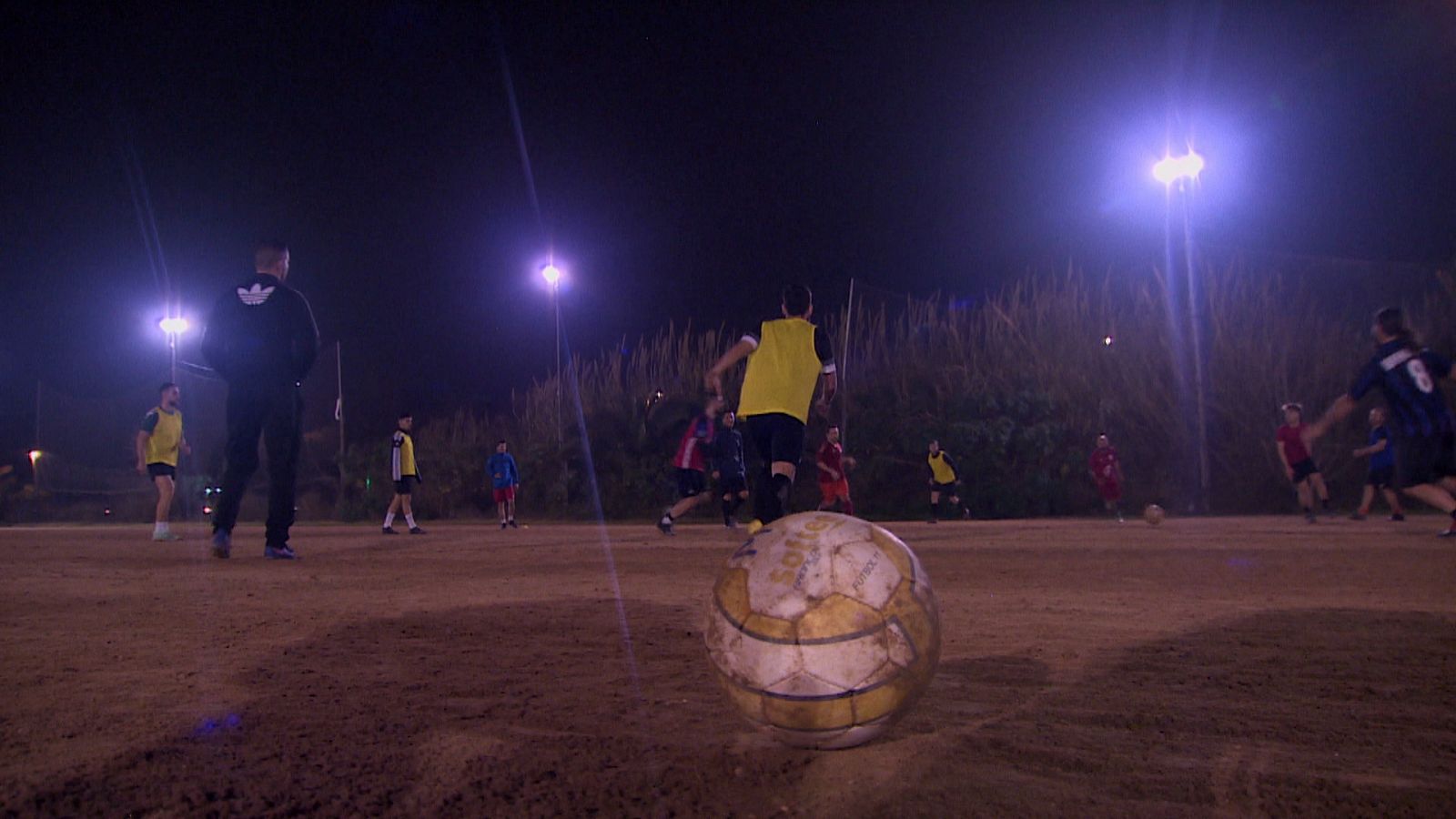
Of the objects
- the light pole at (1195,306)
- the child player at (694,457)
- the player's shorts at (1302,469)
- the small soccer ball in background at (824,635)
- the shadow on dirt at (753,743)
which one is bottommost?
the shadow on dirt at (753,743)

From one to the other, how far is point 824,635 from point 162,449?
12280 mm

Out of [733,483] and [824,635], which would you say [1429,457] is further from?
[733,483]

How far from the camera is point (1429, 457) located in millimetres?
7848

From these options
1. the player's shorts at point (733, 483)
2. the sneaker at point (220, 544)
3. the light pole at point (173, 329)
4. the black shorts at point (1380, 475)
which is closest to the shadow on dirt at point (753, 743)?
the sneaker at point (220, 544)

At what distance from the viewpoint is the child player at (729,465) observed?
528 inches

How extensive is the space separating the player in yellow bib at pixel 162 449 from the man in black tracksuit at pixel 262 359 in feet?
15.9

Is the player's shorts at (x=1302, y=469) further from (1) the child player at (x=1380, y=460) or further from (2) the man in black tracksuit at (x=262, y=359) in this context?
(2) the man in black tracksuit at (x=262, y=359)

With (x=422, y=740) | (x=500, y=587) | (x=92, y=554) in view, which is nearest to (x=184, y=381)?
(x=92, y=554)

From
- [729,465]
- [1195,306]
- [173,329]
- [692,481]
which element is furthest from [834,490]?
[173,329]

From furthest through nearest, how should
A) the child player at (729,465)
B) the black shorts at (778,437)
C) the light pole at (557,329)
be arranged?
the light pole at (557,329)
the child player at (729,465)
the black shorts at (778,437)

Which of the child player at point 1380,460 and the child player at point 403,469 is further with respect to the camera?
the child player at point 403,469

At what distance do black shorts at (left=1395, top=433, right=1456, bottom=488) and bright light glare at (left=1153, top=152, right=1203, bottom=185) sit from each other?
1297cm

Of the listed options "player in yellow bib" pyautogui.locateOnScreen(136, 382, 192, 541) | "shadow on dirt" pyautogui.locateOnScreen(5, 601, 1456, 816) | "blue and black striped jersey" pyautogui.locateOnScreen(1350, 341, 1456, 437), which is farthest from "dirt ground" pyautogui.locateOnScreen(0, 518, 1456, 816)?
"player in yellow bib" pyautogui.locateOnScreen(136, 382, 192, 541)

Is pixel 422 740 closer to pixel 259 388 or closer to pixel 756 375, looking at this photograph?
pixel 756 375
